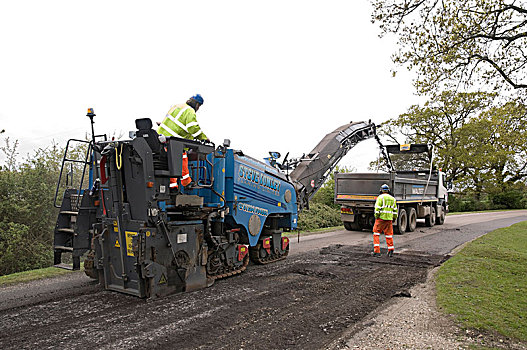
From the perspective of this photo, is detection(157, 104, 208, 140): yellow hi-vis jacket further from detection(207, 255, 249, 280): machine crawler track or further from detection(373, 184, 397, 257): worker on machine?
detection(373, 184, 397, 257): worker on machine

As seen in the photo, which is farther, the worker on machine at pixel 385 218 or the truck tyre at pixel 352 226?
the truck tyre at pixel 352 226

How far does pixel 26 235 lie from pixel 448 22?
1224 centimetres

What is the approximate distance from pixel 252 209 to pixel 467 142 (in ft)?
100

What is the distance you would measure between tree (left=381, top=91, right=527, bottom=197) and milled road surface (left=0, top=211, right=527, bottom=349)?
91.3 ft

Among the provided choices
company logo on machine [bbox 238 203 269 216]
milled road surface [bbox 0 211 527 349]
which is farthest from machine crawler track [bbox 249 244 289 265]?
company logo on machine [bbox 238 203 269 216]

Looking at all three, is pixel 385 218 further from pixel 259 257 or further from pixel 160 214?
pixel 160 214

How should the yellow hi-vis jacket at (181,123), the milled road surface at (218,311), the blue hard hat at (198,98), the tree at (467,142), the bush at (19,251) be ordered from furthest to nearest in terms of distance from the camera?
the tree at (467,142) < the bush at (19,251) < the blue hard hat at (198,98) < the yellow hi-vis jacket at (181,123) < the milled road surface at (218,311)

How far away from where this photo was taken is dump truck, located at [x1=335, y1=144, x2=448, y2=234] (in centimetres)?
1384

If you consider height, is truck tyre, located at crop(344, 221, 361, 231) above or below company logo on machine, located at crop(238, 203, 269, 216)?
below

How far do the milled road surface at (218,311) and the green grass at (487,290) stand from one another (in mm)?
678

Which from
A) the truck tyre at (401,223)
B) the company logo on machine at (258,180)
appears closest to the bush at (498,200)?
the truck tyre at (401,223)

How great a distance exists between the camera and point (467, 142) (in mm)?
32219

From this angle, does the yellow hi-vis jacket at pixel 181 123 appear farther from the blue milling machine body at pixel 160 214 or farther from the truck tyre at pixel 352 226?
the truck tyre at pixel 352 226

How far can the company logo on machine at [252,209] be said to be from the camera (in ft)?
23.0
